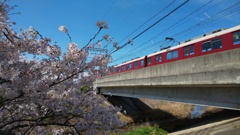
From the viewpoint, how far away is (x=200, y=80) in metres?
9.70

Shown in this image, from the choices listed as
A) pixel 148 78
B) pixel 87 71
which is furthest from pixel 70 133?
pixel 148 78

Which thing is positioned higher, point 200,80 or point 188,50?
point 188,50

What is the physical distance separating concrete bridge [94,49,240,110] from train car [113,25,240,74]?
2.76 m

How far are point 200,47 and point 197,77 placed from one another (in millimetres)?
6566

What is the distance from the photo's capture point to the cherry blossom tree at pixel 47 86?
396cm

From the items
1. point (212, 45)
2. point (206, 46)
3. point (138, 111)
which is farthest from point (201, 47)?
point (138, 111)

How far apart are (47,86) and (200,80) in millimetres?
7027

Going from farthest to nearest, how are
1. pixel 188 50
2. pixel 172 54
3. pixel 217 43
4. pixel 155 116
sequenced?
1. pixel 155 116
2. pixel 172 54
3. pixel 188 50
4. pixel 217 43

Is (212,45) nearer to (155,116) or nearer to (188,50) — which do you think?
(188,50)

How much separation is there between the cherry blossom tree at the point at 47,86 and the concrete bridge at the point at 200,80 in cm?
484

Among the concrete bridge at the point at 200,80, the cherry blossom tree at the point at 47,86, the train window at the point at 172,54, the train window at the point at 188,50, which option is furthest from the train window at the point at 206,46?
the cherry blossom tree at the point at 47,86

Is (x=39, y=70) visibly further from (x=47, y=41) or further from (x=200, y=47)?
(x=200, y=47)

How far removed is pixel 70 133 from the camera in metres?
5.52

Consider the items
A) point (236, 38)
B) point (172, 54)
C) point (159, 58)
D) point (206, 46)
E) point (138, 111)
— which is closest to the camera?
point (236, 38)
